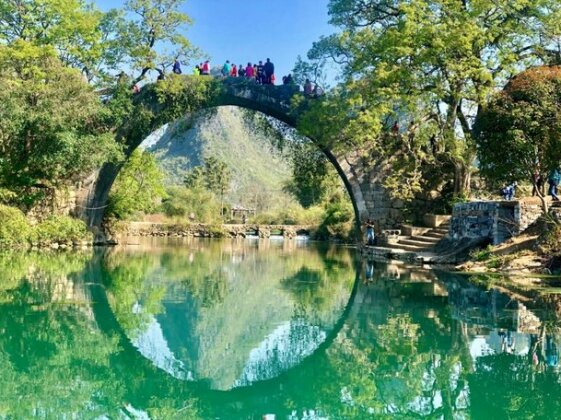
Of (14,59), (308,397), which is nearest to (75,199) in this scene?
(14,59)

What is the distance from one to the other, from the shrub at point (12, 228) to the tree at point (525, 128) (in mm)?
12266

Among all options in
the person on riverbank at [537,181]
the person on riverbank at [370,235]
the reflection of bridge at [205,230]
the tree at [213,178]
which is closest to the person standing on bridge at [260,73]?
the person on riverbank at [370,235]

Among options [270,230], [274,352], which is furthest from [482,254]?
[270,230]

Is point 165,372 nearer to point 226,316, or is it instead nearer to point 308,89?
point 226,316

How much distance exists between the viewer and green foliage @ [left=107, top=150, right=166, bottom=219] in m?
22.6

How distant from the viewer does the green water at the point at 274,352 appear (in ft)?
12.4

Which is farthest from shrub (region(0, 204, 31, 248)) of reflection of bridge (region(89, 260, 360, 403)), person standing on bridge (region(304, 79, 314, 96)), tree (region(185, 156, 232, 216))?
tree (region(185, 156, 232, 216))

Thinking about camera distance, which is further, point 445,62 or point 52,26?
point 52,26

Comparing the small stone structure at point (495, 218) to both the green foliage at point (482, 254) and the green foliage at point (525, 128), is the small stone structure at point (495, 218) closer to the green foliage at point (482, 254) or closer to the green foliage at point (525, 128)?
the green foliage at point (482, 254)

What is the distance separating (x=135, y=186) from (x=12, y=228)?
7126 mm

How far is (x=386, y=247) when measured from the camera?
17328 millimetres

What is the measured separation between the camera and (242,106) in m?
21.6

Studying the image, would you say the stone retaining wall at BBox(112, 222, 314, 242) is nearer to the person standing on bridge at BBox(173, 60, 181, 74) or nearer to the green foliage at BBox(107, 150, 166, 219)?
the green foliage at BBox(107, 150, 166, 219)

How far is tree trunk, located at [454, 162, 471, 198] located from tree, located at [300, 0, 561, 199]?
0.03 m
